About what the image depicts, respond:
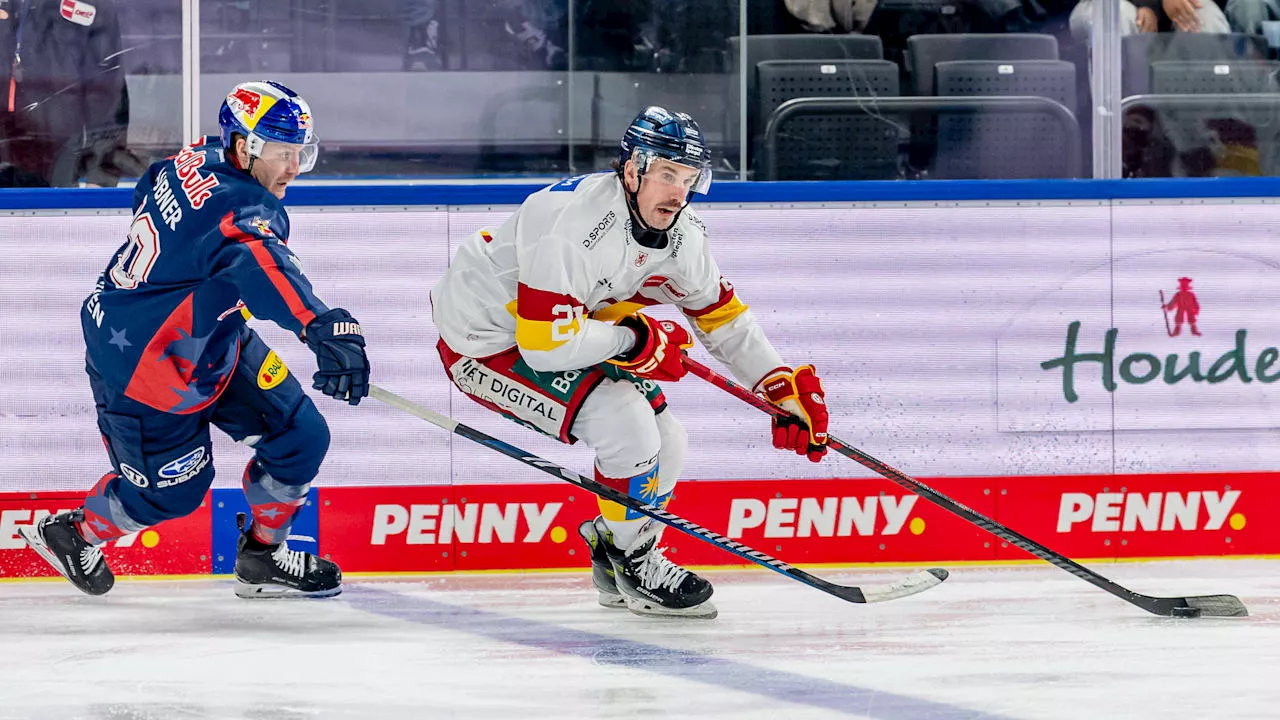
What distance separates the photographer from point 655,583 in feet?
10.9

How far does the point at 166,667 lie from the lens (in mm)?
2883

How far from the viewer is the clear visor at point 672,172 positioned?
3.11 m

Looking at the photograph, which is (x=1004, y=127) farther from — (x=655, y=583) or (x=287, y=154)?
(x=287, y=154)

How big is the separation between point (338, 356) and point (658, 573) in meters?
0.84

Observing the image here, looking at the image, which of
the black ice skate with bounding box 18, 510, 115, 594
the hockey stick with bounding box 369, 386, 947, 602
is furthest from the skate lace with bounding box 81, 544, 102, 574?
the hockey stick with bounding box 369, 386, 947, 602

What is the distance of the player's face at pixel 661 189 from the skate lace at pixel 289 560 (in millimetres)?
1163

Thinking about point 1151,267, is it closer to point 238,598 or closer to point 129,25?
point 238,598

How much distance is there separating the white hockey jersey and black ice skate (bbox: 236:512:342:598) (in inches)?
26.2

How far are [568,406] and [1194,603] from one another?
A: 1370 millimetres

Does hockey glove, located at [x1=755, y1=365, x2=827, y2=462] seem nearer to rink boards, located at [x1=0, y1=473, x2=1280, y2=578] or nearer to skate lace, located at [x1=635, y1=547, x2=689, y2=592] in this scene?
skate lace, located at [x1=635, y1=547, x2=689, y2=592]

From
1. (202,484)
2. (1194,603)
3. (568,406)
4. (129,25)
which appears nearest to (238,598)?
(202,484)

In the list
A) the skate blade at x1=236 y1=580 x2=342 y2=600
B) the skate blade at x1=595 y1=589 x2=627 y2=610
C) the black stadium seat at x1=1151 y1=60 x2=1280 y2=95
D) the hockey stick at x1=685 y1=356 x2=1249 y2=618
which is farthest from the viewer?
the black stadium seat at x1=1151 y1=60 x2=1280 y2=95

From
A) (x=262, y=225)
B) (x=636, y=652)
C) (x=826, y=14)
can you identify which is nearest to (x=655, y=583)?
(x=636, y=652)

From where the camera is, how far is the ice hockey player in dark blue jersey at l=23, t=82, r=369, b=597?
310 cm
